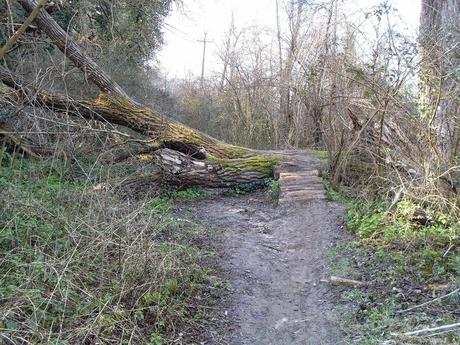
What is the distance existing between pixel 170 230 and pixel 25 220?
6.24ft

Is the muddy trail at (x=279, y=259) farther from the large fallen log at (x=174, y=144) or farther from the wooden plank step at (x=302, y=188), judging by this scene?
the large fallen log at (x=174, y=144)

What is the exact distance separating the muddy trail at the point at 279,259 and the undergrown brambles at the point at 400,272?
0.27m

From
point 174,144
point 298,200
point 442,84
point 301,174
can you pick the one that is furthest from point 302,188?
point 442,84

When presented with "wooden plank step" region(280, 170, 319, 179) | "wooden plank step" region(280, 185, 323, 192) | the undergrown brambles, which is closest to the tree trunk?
the undergrown brambles

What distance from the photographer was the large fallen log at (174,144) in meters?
8.69

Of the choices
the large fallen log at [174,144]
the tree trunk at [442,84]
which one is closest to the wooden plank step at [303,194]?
the large fallen log at [174,144]

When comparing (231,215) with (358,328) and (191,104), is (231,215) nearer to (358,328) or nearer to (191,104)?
(358,328)

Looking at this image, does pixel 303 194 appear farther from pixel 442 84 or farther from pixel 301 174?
pixel 442 84

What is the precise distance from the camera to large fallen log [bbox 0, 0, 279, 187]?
8.69 m

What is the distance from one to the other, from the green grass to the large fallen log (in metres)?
3.29

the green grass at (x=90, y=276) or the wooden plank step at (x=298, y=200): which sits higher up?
the wooden plank step at (x=298, y=200)

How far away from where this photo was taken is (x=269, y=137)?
13.5m

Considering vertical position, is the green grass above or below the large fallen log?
below

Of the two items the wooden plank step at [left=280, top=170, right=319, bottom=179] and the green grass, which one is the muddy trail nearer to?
the wooden plank step at [left=280, top=170, right=319, bottom=179]
